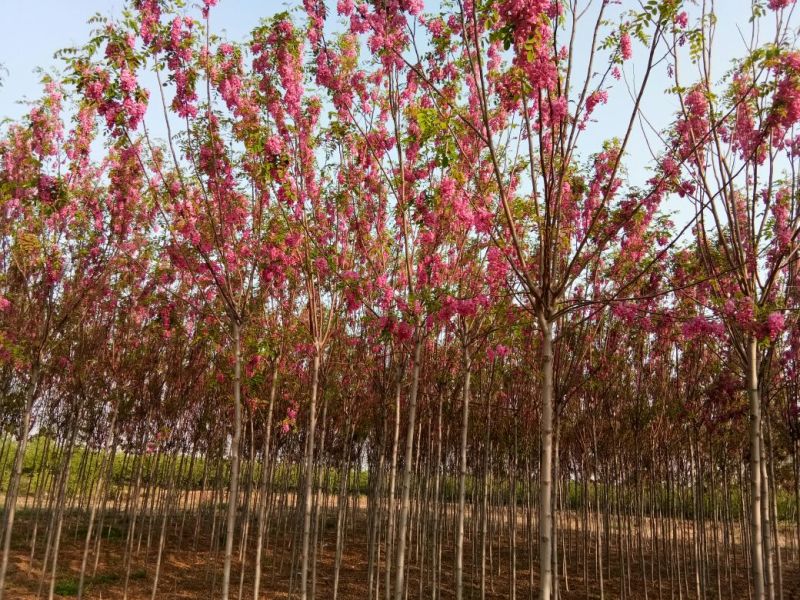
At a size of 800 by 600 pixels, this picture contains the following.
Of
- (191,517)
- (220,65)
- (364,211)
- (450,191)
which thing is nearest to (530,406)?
(364,211)

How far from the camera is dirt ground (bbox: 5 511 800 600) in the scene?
44.1 feet

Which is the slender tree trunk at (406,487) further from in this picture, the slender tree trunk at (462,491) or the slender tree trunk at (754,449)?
the slender tree trunk at (754,449)

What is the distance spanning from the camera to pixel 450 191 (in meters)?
7.27

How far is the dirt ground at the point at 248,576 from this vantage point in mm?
13438

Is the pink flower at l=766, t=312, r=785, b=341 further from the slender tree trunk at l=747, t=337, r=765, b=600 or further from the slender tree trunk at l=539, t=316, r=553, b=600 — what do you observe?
the slender tree trunk at l=539, t=316, r=553, b=600

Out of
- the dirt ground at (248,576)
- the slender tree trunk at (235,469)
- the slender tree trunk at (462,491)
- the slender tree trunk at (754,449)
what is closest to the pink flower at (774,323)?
the slender tree trunk at (754,449)

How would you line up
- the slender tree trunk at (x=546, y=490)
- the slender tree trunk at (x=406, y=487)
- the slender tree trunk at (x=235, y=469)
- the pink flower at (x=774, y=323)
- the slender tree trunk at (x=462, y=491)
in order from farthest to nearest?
the slender tree trunk at (x=462, y=491) < the slender tree trunk at (x=235, y=469) < the slender tree trunk at (x=406, y=487) < the pink flower at (x=774, y=323) < the slender tree trunk at (x=546, y=490)

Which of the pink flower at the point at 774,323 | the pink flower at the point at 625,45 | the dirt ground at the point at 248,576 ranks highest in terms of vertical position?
the pink flower at the point at 625,45

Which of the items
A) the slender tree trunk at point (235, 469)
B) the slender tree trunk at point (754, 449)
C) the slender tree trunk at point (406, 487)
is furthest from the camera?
the slender tree trunk at point (235, 469)

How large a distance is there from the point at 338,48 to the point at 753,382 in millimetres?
6655

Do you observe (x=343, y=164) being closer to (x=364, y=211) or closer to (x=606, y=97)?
(x=364, y=211)

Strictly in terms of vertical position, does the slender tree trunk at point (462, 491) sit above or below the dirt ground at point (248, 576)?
above

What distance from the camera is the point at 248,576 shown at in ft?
50.6

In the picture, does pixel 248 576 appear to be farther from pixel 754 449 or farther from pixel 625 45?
pixel 625 45
